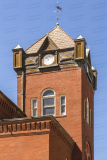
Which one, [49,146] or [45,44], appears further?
[45,44]

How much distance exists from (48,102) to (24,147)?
957 centimetres

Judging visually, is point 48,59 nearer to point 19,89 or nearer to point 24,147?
point 19,89

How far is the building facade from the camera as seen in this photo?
3108cm

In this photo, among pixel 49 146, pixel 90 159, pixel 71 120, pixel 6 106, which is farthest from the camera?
pixel 90 159

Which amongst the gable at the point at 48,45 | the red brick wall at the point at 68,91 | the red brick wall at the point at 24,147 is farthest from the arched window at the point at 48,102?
the red brick wall at the point at 24,147

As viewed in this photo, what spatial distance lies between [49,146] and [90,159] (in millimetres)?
Result: 11224

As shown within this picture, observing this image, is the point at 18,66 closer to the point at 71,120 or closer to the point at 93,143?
the point at 71,120

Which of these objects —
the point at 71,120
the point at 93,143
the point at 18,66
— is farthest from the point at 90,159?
the point at 18,66

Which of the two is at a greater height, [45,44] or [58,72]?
[45,44]

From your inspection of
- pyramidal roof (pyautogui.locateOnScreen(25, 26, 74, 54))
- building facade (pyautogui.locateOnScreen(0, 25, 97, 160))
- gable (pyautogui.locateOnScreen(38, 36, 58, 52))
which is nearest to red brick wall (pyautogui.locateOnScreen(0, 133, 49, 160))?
building facade (pyautogui.locateOnScreen(0, 25, 97, 160))

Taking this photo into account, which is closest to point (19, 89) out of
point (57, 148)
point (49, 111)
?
point (49, 111)

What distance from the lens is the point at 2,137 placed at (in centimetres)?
2381

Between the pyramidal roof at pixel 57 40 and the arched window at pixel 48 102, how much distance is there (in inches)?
153

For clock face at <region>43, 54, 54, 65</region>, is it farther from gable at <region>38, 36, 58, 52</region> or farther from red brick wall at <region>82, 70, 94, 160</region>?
red brick wall at <region>82, 70, 94, 160</region>
